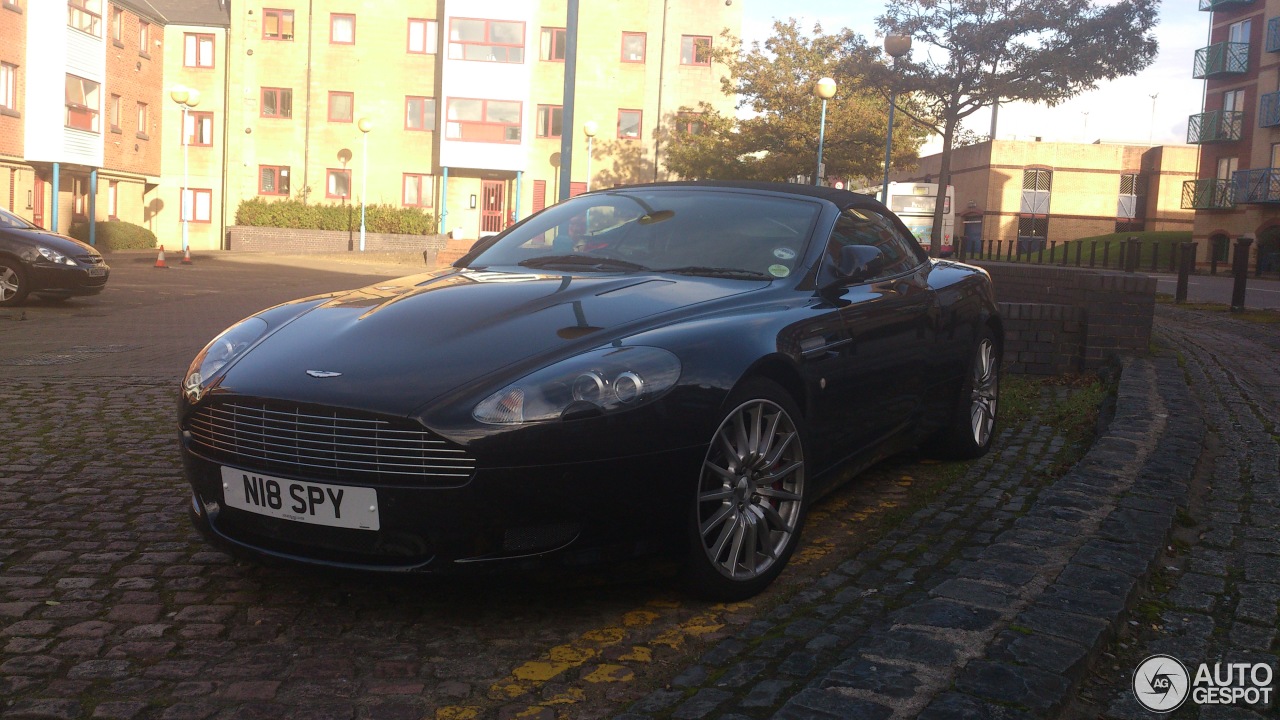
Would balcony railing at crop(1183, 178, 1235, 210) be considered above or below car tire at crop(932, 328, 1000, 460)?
above

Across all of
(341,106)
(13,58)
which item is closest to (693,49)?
(341,106)

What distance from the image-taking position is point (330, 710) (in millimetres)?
2703

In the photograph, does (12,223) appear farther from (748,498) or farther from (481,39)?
(481,39)

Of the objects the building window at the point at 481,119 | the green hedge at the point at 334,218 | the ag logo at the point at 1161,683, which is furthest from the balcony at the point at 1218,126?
the ag logo at the point at 1161,683

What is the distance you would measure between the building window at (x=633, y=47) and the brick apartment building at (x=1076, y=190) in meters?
24.3

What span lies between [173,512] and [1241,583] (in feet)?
12.7

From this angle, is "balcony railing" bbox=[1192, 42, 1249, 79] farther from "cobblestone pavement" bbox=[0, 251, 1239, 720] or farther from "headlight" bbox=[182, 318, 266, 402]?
"headlight" bbox=[182, 318, 266, 402]

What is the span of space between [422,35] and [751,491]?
44.4 meters

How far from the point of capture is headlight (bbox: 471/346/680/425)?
306 centimetres

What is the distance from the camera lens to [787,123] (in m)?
41.4

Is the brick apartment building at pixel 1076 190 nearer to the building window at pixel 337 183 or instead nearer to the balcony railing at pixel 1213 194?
the balcony railing at pixel 1213 194

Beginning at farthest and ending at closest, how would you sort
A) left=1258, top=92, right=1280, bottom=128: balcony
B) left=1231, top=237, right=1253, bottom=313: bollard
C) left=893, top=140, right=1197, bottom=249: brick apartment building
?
left=893, top=140, right=1197, bottom=249: brick apartment building
left=1258, top=92, right=1280, bottom=128: balcony
left=1231, top=237, right=1253, bottom=313: bollard

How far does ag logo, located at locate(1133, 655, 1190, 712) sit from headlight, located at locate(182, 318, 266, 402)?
2761mm

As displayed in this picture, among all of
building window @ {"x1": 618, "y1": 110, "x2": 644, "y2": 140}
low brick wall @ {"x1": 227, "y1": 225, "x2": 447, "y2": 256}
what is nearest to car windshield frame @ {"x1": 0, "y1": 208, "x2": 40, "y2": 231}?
low brick wall @ {"x1": 227, "y1": 225, "x2": 447, "y2": 256}
